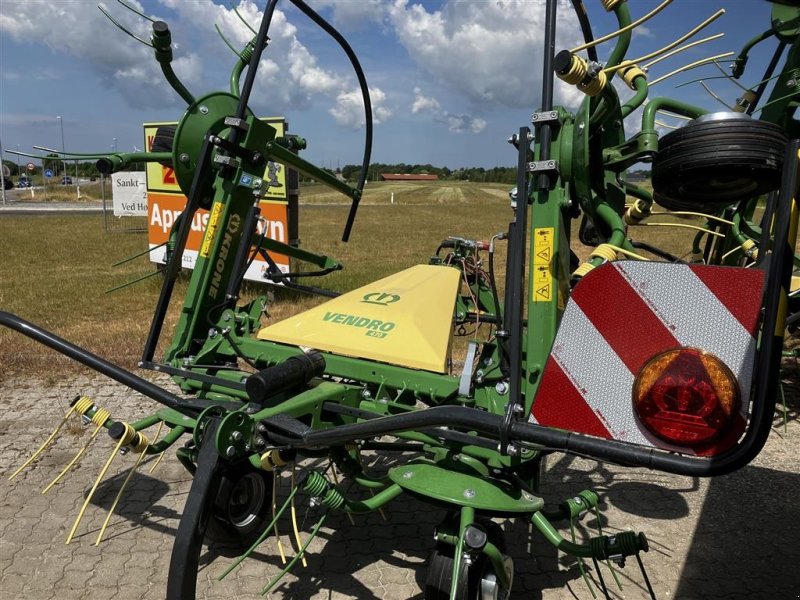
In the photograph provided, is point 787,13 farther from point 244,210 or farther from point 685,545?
point 244,210

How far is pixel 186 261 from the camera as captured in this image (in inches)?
384

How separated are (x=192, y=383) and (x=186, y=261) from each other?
7.22 meters

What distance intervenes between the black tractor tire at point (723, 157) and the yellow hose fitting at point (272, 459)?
5.24 feet

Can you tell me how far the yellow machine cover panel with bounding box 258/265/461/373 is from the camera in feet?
9.36

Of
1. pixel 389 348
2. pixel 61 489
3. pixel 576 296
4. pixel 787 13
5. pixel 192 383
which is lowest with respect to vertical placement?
pixel 61 489

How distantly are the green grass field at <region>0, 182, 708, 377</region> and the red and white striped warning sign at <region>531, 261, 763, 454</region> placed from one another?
15.8ft

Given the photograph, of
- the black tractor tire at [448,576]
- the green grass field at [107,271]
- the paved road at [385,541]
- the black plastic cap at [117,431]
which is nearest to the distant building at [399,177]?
the green grass field at [107,271]

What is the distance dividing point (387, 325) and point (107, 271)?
35.2ft

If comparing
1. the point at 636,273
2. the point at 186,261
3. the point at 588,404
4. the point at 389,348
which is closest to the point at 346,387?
the point at 389,348

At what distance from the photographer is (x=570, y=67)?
1.83 m

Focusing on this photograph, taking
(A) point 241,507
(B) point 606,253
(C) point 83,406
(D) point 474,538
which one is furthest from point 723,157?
(C) point 83,406

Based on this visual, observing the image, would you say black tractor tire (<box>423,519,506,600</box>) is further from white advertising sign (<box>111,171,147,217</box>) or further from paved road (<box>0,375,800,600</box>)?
white advertising sign (<box>111,171,147,217</box>)

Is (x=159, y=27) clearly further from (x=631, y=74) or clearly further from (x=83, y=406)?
(x=631, y=74)

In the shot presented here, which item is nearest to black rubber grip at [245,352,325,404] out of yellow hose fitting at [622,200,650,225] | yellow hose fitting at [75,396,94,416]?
→ yellow hose fitting at [75,396,94,416]
